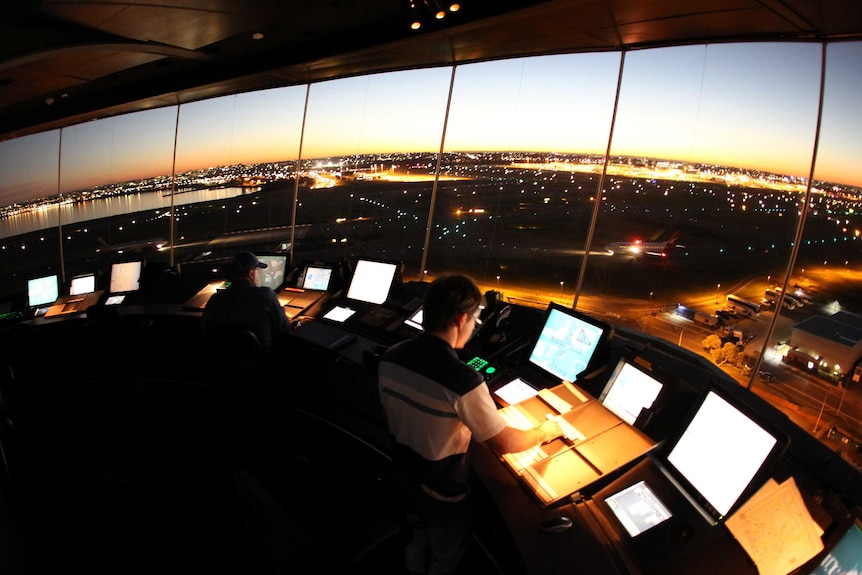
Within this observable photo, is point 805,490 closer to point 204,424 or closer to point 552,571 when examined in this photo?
point 552,571

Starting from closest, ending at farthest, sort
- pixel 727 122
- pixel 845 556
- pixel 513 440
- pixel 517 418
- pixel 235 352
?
pixel 845 556 → pixel 513 440 → pixel 517 418 → pixel 235 352 → pixel 727 122

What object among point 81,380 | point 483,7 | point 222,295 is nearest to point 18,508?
point 81,380

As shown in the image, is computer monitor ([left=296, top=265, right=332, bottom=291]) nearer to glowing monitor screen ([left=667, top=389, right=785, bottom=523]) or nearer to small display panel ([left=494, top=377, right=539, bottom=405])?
small display panel ([left=494, top=377, right=539, bottom=405])


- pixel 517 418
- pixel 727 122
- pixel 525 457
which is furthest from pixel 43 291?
pixel 727 122

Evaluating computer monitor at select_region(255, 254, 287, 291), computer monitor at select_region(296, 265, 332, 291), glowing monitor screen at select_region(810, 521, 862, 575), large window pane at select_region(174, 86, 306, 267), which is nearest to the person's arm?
glowing monitor screen at select_region(810, 521, 862, 575)

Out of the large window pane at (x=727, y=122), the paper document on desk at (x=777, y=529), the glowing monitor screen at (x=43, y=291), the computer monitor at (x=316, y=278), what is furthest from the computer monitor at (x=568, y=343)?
the glowing monitor screen at (x=43, y=291)

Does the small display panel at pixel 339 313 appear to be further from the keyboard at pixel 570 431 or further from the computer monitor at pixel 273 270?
the keyboard at pixel 570 431

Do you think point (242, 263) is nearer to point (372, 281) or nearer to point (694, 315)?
point (372, 281)
